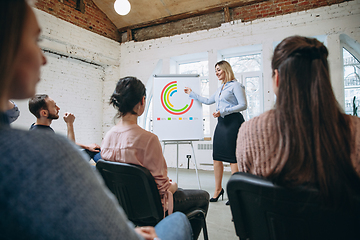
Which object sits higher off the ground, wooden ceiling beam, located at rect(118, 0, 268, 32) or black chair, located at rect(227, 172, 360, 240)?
wooden ceiling beam, located at rect(118, 0, 268, 32)

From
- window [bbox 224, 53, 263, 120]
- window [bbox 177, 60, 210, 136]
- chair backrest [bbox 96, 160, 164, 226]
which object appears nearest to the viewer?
chair backrest [bbox 96, 160, 164, 226]

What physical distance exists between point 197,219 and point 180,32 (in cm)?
444

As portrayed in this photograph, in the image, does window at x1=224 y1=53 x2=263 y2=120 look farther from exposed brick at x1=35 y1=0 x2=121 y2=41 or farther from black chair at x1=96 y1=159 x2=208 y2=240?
black chair at x1=96 y1=159 x2=208 y2=240

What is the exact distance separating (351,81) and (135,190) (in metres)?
4.37

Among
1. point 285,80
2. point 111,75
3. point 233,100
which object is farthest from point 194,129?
point 111,75

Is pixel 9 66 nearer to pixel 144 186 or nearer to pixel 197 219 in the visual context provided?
pixel 144 186

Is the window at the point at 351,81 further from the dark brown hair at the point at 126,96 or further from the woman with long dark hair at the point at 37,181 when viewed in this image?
the woman with long dark hair at the point at 37,181

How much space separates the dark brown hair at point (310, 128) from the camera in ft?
1.84

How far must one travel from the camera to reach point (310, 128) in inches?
24.0

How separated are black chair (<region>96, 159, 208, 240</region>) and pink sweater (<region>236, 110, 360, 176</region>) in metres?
0.42

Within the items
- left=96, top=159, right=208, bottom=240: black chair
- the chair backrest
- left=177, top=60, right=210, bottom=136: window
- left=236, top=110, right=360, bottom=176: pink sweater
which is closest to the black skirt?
left=96, top=159, right=208, bottom=240: black chair

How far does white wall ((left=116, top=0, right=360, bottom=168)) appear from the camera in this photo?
3531 millimetres

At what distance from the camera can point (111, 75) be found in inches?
209

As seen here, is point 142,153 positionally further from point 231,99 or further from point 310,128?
point 231,99
